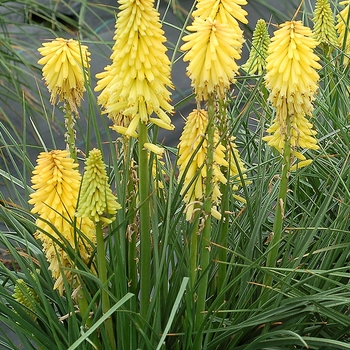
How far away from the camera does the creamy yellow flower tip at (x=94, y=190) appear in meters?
1.55

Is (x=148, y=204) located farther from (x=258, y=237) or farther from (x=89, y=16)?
(x=89, y=16)

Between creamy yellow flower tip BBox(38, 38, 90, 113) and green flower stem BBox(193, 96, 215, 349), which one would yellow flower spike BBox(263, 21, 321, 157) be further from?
creamy yellow flower tip BBox(38, 38, 90, 113)

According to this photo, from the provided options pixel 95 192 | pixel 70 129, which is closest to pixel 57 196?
pixel 95 192

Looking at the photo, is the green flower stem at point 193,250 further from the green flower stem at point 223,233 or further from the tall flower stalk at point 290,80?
the tall flower stalk at point 290,80

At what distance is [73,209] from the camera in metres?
1.73

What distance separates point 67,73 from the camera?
1.90 metres

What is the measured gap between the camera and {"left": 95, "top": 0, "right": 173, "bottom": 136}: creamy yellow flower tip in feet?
5.11

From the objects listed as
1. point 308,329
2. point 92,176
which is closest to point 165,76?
point 92,176

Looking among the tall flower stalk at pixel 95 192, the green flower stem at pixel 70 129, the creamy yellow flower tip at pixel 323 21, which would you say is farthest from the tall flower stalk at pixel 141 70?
the creamy yellow flower tip at pixel 323 21

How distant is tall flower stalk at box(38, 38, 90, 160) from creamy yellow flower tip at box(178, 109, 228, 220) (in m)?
0.36

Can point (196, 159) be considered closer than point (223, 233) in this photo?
Yes

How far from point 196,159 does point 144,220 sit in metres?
0.22

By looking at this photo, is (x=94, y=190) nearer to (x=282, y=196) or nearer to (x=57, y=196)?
(x=57, y=196)

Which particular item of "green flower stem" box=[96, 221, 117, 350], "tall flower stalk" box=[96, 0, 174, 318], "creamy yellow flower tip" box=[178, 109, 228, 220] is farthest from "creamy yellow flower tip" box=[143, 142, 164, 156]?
"green flower stem" box=[96, 221, 117, 350]
